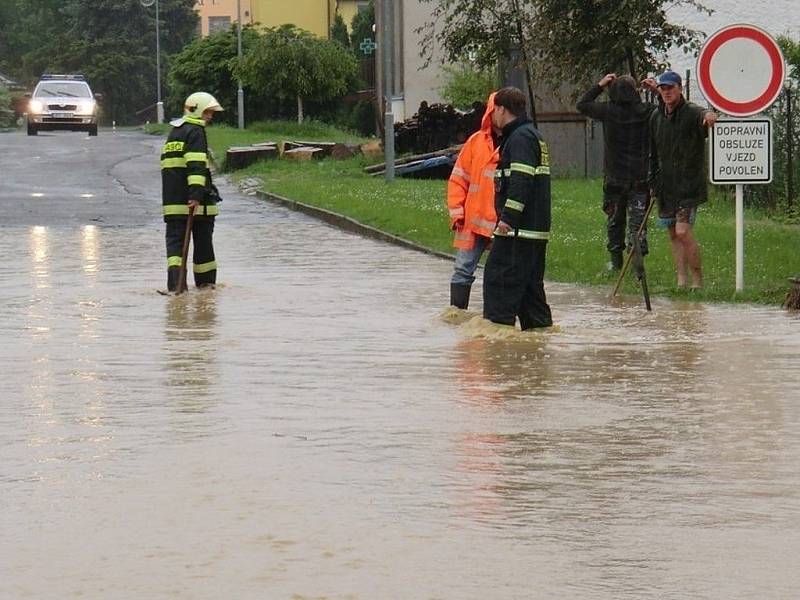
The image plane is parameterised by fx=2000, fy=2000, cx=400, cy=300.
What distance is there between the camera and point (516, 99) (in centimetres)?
1356

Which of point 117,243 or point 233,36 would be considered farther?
point 233,36

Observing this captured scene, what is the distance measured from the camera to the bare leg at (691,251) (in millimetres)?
16250

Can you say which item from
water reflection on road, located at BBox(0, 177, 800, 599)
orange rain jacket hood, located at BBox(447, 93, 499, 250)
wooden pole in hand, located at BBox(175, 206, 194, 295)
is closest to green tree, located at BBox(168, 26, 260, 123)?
wooden pole in hand, located at BBox(175, 206, 194, 295)

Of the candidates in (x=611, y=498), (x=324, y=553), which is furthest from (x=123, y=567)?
(x=611, y=498)

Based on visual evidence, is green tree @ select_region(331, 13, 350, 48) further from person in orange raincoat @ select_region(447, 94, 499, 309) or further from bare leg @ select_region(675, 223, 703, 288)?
person in orange raincoat @ select_region(447, 94, 499, 309)

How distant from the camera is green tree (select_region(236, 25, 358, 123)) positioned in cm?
5844

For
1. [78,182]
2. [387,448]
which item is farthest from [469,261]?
[78,182]

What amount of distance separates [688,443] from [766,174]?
25.0 feet

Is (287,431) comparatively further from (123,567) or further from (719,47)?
(719,47)

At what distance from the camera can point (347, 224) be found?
2594 centimetres

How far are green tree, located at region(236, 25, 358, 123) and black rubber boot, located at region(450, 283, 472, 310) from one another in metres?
43.7

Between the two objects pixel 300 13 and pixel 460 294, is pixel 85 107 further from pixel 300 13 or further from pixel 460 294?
pixel 460 294

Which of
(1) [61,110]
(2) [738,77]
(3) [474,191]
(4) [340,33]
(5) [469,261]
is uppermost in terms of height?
(4) [340,33]

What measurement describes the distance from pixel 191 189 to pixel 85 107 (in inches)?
1607
